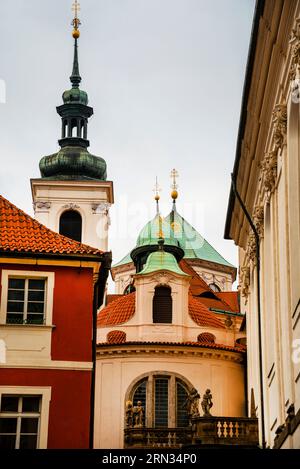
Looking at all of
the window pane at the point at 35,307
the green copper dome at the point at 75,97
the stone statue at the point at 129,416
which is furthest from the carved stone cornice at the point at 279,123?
the green copper dome at the point at 75,97

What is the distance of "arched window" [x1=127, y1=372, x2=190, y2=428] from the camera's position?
42.5 metres

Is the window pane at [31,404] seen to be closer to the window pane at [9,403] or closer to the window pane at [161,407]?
the window pane at [9,403]

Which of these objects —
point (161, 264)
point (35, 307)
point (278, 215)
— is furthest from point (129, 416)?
point (278, 215)

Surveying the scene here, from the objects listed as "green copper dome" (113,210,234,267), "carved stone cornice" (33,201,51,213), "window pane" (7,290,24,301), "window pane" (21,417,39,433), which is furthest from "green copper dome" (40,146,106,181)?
"window pane" (21,417,39,433)

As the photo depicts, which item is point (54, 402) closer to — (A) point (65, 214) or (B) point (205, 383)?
(B) point (205, 383)

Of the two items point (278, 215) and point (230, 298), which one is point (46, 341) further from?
point (230, 298)

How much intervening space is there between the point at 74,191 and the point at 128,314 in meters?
19.2

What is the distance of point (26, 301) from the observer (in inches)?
961

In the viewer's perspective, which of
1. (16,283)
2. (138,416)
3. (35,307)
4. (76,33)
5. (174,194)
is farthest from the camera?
(76,33)

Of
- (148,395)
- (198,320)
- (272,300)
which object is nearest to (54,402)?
(272,300)
